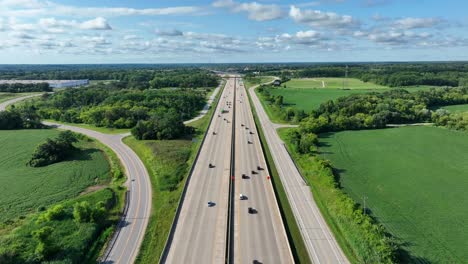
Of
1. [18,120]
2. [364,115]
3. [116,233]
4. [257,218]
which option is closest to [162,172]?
[116,233]

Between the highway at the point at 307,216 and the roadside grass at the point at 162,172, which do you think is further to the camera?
the roadside grass at the point at 162,172

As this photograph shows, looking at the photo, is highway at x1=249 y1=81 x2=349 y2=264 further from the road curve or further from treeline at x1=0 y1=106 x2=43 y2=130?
treeline at x1=0 y1=106 x2=43 y2=130

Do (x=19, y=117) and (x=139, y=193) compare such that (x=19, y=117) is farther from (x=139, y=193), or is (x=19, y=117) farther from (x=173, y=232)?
(x=173, y=232)

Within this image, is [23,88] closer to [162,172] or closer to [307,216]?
[162,172]

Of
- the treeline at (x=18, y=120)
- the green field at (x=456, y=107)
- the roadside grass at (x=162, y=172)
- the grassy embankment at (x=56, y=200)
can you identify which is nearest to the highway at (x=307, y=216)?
the roadside grass at (x=162, y=172)

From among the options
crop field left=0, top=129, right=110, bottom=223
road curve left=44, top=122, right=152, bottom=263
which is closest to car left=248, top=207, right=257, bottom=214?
road curve left=44, top=122, right=152, bottom=263

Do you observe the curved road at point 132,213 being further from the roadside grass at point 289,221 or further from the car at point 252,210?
the roadside grass at point 289,221

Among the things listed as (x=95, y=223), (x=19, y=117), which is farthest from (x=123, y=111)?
(x=95, y=223)
